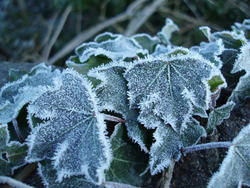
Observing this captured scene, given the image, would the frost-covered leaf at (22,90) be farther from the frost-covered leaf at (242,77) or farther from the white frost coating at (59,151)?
the frost-covered leaf at (242,77)

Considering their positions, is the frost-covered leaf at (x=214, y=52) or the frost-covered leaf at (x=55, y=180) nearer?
the frost-covered leaf at (x=55, y=180)

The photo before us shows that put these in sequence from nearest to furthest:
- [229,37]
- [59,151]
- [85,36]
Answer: [59,151], [229,37], [85,36]

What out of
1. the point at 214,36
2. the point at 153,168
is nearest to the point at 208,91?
the point at 153,168

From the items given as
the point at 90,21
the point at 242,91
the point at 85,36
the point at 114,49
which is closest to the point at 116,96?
the point at 114,49

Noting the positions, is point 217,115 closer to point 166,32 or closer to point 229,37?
point 229,37

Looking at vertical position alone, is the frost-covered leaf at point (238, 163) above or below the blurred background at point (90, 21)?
above

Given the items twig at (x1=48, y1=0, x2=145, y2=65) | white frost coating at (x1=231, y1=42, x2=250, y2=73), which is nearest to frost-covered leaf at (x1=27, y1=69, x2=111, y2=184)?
white frost coating at (x1=231, y1=42, x2=250, y2=73)

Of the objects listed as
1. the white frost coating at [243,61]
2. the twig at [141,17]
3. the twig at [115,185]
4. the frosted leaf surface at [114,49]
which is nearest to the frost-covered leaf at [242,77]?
the white frost coating at [243,61]
